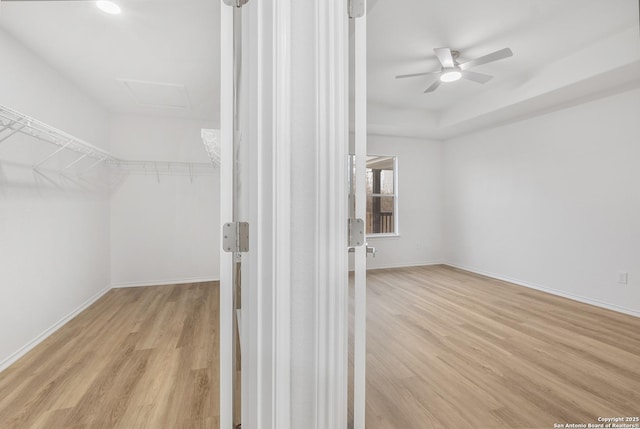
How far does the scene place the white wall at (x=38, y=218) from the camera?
6.79 ft

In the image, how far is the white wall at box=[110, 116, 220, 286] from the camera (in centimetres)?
389

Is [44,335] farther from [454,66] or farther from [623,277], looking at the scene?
[623,277]

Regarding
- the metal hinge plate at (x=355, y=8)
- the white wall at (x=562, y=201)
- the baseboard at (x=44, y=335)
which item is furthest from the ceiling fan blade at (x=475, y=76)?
the baseboard at (x=44, y=335)

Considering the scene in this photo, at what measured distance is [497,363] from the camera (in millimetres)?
2006

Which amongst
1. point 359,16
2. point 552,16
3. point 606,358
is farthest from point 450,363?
point 552,16

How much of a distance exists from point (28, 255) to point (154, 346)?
121cm

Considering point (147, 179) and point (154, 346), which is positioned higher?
point (147, 179)

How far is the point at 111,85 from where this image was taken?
3.05 m

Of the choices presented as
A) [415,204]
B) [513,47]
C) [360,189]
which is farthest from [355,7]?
[415,204]

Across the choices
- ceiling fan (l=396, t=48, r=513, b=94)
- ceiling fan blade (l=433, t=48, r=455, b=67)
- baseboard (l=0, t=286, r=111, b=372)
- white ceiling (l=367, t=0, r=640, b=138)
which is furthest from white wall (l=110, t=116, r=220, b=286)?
ceiling fan blade (l=433, t=48, r=455, b=67)

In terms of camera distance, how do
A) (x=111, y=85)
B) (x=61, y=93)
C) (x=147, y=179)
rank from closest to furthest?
1. (x=61, y=93)
2. (x=111, y=85)
3. (x=147, y=179)

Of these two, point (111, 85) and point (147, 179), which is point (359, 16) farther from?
point (147, 179)

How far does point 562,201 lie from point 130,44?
4.85 meters

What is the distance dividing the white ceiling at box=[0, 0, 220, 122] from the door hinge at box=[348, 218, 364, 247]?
6.32ft
